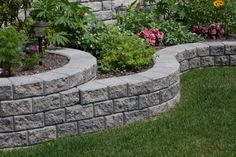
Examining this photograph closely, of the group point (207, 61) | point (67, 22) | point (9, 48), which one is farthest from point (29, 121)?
point (207, 61)

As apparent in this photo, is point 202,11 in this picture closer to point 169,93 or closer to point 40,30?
point 169,93

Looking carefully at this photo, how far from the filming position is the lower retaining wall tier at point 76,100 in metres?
4.68

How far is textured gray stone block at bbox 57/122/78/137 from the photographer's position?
4883 mm

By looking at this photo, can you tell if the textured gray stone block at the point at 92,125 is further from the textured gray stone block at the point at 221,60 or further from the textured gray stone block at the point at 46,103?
the textured gray stone block at the point at 221,60

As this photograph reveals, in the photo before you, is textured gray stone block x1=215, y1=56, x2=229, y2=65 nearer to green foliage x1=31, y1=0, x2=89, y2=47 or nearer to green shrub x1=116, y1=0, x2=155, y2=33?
green shrub x1=116, y1=0, x2=155, y2=33

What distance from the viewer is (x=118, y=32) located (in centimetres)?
654

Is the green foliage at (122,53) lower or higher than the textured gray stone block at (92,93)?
higher

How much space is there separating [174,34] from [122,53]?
1.79 meters

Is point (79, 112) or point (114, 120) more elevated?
point (79, 112)

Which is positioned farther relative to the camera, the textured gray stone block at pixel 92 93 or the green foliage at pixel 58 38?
the green foliage at pixel 58 38

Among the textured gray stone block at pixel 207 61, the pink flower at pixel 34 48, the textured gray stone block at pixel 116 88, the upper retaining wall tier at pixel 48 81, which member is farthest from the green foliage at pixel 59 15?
the textured gray stone block at pixel 207 61

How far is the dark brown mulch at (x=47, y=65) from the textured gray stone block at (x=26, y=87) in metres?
0.41

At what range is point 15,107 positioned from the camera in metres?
4.65

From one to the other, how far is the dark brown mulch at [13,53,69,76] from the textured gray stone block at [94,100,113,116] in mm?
671
